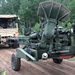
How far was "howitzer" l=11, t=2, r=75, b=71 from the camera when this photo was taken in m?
7.12

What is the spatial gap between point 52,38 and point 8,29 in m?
11.2

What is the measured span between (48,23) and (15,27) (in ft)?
38.3

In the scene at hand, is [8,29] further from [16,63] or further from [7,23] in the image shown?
[16,63]

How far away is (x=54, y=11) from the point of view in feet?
23.2

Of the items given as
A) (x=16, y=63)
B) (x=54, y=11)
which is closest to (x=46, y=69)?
(x=16, y=63)

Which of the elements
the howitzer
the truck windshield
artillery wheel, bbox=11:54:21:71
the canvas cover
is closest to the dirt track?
artillery wheel, bbox=11:54:21:71

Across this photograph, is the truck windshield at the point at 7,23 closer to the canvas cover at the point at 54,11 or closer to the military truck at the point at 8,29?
the military truck at the point at 8,29

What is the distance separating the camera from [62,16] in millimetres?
7195

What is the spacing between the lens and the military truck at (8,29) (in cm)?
1761

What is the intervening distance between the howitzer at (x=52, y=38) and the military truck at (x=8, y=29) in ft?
Result: 32.1

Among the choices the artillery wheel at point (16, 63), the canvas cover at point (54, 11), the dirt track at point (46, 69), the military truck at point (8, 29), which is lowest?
the dirt track at point (46, 69)

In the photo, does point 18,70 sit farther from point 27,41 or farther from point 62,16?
point 62,16

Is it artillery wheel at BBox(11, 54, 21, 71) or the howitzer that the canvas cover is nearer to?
the howitzer

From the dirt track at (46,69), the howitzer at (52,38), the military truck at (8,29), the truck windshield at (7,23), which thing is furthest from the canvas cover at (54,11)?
the truck windshield at (7,23)
